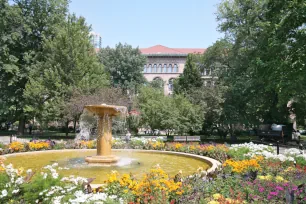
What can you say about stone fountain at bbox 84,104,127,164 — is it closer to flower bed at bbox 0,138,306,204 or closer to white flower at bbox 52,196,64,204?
flower bed at bbox 0,138,306,204

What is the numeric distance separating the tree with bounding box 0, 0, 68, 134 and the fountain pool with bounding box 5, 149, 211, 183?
64.8 feet

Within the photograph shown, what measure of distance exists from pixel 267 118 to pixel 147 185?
94.2ft

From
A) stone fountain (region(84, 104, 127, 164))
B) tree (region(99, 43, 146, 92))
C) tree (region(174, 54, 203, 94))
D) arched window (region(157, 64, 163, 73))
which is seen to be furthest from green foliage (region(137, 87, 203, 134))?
arched window (region(157, 64, 163, 73))

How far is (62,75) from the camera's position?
97.2ft

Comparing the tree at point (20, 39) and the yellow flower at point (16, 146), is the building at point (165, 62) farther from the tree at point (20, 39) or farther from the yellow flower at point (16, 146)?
the yellow flower at point (16, 146)

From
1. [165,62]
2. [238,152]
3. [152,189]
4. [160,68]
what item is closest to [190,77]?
[165,62]

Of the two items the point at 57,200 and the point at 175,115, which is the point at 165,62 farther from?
the point at 57,200

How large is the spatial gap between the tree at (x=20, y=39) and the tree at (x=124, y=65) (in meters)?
15.4

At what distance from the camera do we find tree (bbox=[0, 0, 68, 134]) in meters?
30.7

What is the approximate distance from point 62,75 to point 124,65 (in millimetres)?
18980

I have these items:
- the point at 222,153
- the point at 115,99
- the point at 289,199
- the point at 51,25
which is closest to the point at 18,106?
the point at 51,25

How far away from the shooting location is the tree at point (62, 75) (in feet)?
93.2

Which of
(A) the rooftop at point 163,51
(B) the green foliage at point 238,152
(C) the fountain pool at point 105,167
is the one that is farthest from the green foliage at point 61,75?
(A) the rooftop at point 163,51

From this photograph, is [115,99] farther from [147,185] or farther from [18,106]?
[147,185]
